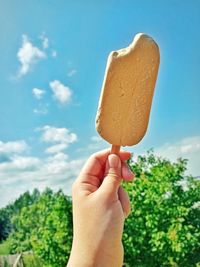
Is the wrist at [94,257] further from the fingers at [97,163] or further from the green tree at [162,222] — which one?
the green tree at [162,222]

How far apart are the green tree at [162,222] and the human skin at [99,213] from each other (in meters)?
4.68

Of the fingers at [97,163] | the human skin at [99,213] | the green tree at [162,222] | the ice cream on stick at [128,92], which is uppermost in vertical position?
the green tree at [162,222]

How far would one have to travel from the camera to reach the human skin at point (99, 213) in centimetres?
80

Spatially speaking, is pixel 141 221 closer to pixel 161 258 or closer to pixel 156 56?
pixel 161 258

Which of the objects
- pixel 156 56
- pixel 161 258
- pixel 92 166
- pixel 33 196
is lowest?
pixel 92 166

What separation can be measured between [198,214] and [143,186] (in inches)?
28.9

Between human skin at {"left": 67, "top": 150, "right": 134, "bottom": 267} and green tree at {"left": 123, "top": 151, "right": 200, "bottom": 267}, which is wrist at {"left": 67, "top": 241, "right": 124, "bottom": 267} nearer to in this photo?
human skin at {"left": 67, "top": 150, "right": 134, "bottom": 267}

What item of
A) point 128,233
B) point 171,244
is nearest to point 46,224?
point 128,233

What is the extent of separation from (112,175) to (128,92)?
0.17 metres

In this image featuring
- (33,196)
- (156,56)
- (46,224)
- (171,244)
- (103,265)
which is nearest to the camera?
(103,265)

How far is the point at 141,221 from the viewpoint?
5.69 m

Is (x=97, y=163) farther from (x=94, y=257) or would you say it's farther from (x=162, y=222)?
(x=162, y=222)

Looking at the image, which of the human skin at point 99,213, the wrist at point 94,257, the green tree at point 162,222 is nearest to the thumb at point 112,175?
the human skin at point 99,213

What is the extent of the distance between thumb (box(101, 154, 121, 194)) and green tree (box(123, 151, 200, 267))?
4687mm
